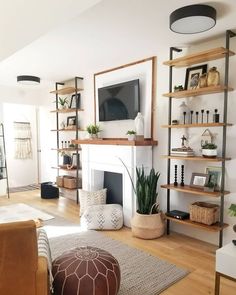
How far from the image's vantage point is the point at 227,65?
2707 millimetres

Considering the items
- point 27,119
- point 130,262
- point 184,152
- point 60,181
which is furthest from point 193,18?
point 27,119

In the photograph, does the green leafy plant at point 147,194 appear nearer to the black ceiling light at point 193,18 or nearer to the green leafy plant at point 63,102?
the black ceiling light at point 193,18

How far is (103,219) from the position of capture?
11.5ft

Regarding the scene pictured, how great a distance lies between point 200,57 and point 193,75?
10.6 inches

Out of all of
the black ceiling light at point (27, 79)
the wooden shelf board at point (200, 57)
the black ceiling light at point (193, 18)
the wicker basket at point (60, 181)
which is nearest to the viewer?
the black ceiling light at point (193, 18)

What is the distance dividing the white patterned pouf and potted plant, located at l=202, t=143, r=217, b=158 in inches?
56.6

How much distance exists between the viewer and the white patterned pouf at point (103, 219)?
3.50 m

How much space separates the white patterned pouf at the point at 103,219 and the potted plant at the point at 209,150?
144cm

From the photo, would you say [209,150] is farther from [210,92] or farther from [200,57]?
[200,57]

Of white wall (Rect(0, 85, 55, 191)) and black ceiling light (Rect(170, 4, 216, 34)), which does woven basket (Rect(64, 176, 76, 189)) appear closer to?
white wall (Rect(0, 85, 55, 191))

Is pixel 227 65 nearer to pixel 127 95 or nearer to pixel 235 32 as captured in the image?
pixel 235 32

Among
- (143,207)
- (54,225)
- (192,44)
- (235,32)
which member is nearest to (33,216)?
(54,225)

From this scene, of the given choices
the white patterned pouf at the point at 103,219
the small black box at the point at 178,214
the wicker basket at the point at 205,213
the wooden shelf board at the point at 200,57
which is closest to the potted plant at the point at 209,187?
the wicker basket at the point at 205,213

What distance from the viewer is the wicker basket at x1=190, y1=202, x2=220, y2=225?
2822 millimetres
